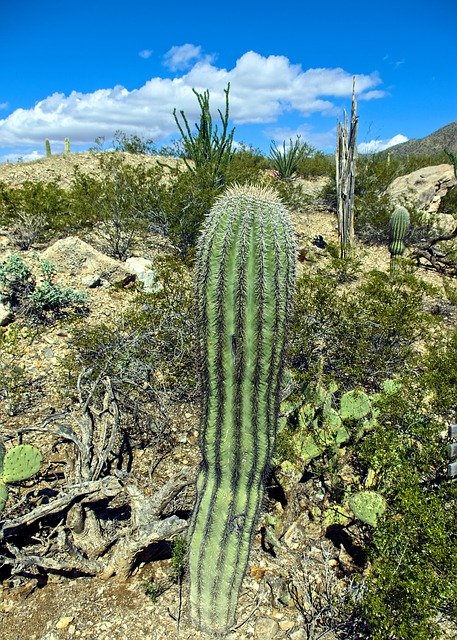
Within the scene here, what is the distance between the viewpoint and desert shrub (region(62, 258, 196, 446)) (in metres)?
3.94

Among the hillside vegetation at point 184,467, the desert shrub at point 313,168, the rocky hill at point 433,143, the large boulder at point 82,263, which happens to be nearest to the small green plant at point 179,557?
the hillside vegetation at point 184,467

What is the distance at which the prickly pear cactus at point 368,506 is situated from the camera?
2.59m

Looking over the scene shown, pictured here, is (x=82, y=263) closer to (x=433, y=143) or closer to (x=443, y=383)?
(x=443, y=383)

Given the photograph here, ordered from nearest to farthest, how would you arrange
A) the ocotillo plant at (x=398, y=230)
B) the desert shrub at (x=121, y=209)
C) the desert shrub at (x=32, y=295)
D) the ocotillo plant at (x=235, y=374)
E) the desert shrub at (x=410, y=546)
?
the desert shrub at (x=410, y=546) < the ocotillo plant at (x=235, y=374) < the desert shrub at (x=32, y=295) < the desert shrub at (x=121, y=209) < the ocotillo plant at (x=398, y=230)

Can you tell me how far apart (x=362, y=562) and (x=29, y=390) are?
10.4ft

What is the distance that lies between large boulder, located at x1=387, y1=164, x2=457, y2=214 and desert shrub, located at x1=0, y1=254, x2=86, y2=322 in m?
9.83

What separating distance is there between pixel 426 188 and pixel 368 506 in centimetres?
1284

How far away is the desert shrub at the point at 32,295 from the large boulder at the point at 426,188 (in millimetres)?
9834

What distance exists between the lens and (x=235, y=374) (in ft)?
7.20

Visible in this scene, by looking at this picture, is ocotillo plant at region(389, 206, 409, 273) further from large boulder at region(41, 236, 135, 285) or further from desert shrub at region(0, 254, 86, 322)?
desert shrub at region(0, 254, 86, 322)

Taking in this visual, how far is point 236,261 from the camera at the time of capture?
2150 mm

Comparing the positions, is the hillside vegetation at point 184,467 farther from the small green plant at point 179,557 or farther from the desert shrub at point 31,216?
the desert shrub at point 31,216

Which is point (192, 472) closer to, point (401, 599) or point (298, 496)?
point (298, 496)

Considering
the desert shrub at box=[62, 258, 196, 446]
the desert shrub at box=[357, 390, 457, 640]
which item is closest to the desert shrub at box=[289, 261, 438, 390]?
the desert shrub at box=[62, 258, 196, 446]
